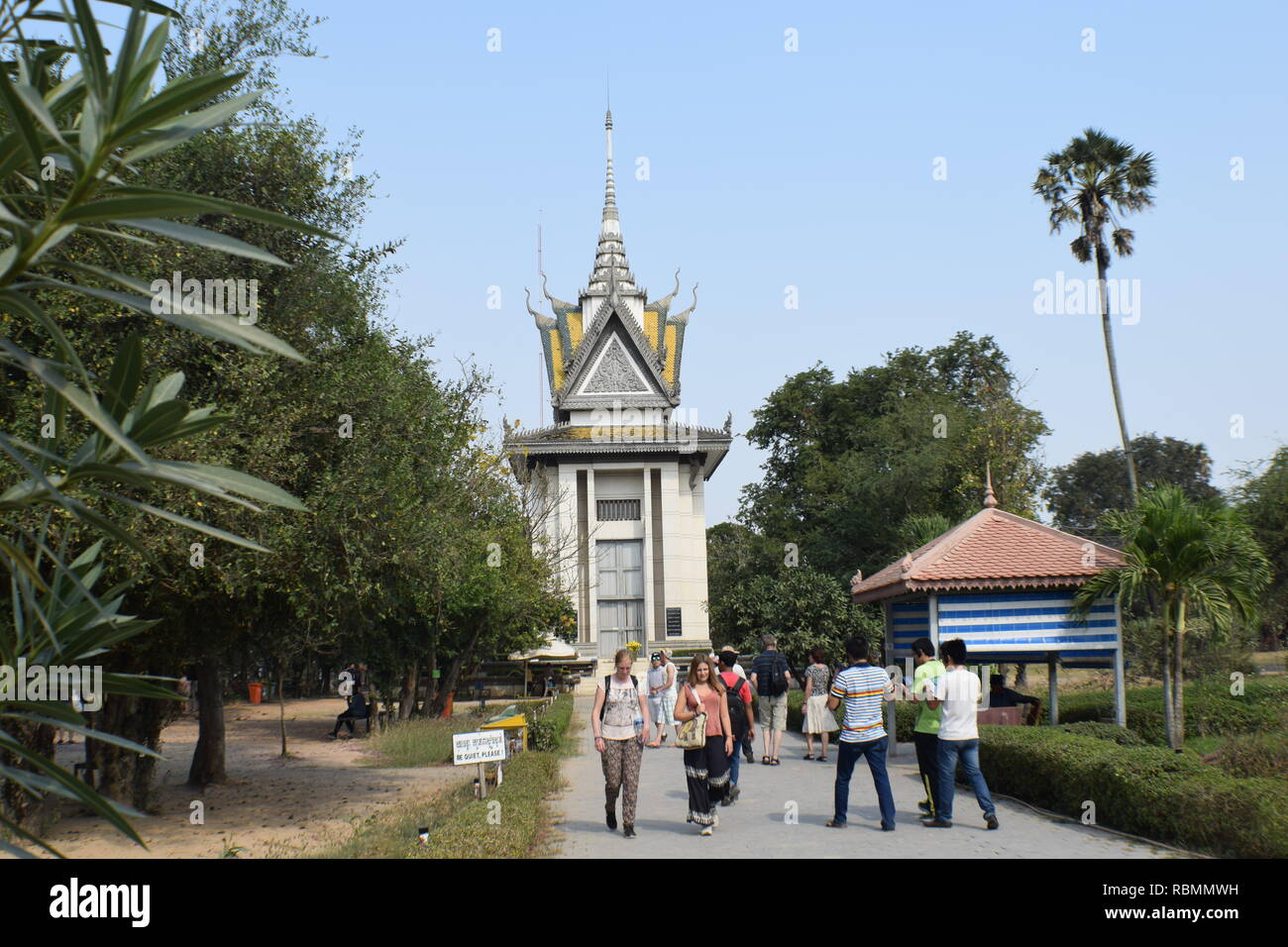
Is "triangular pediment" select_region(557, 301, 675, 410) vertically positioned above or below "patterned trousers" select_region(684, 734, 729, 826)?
above

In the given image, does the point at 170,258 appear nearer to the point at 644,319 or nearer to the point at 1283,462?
the point at 1283,462

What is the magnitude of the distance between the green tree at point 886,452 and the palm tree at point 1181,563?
21.8 metres

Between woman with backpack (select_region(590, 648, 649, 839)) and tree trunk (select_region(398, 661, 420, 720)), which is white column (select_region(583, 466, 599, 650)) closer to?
tree trunk (select_region(398, 661, 420, 720))

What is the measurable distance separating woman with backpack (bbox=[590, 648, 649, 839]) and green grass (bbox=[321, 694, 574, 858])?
32.7 inches

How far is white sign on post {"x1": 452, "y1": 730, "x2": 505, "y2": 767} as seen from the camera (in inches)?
488

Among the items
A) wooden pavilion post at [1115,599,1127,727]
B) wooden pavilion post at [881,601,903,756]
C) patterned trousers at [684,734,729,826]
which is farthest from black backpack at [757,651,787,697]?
patterned trousers at [684,734,729,826]

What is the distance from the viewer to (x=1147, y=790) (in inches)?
404

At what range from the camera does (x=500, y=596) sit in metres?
27.8

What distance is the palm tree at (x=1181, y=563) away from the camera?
15.6 m

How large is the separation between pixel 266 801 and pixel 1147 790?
11915 mm

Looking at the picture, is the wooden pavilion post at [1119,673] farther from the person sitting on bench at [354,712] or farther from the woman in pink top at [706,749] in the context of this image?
the person sitting on bench at [354,712]

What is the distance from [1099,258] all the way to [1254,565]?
18.3 meters
